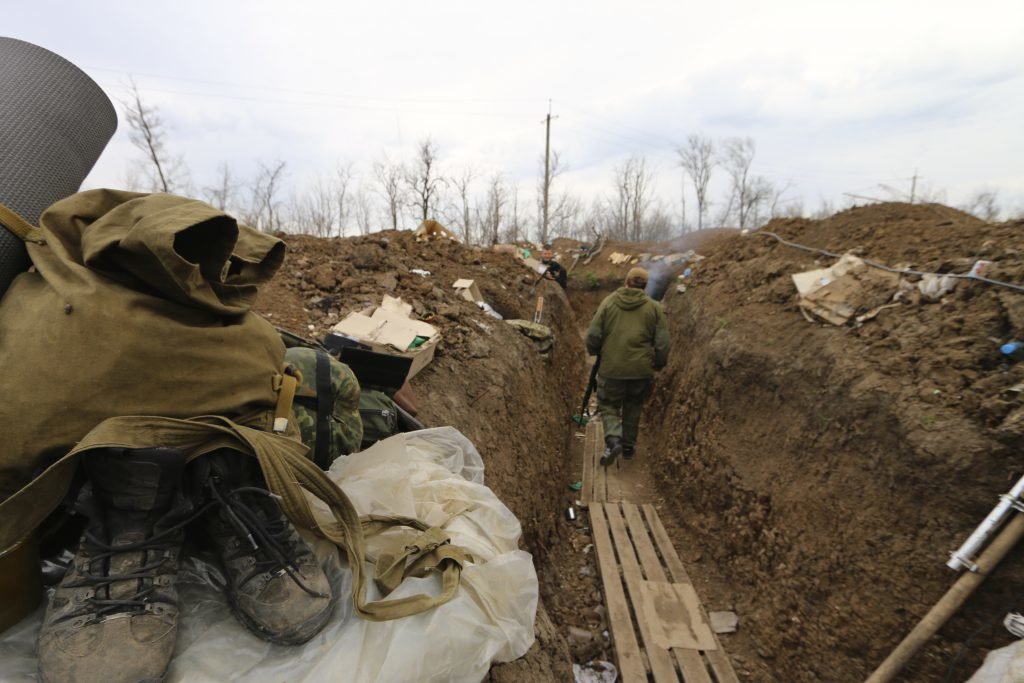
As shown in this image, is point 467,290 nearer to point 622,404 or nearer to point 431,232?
point 622,404

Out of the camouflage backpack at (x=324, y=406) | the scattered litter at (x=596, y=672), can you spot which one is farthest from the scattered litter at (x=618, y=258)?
the camouflage backpack at (x=324, y=406)

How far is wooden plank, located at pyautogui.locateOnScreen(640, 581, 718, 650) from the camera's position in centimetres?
316

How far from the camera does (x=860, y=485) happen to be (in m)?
2.93

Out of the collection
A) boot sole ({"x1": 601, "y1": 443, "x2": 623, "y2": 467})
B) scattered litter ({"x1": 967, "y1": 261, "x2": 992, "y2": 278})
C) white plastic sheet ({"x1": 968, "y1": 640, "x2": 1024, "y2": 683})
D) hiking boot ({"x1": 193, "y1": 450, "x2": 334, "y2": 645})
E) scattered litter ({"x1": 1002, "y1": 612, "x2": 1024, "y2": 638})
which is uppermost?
scattered litter ({"x1": 967, "y1": 261, "x2": 992, "y2": 278})

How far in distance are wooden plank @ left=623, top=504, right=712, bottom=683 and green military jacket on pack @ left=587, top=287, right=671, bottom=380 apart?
1.48 m

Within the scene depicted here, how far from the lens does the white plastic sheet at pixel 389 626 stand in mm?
1008

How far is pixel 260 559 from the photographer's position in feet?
3.67

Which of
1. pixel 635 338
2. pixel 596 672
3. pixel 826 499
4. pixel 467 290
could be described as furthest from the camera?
pixel 467 290

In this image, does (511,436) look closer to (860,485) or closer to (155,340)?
(860,485)

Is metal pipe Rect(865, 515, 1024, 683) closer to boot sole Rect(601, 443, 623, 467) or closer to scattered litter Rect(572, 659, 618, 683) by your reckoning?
scattered litter Rect(572, 659, 618, 683)

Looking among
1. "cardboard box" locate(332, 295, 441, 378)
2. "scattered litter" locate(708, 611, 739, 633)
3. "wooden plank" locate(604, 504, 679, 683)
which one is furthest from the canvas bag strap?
"scattered litter" locate(708, 611, 739, 633)

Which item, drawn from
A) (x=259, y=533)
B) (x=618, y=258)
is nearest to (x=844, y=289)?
(x=259, y=533)

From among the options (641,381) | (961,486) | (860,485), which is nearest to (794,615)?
(860,485)

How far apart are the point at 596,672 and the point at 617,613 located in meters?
0.46
